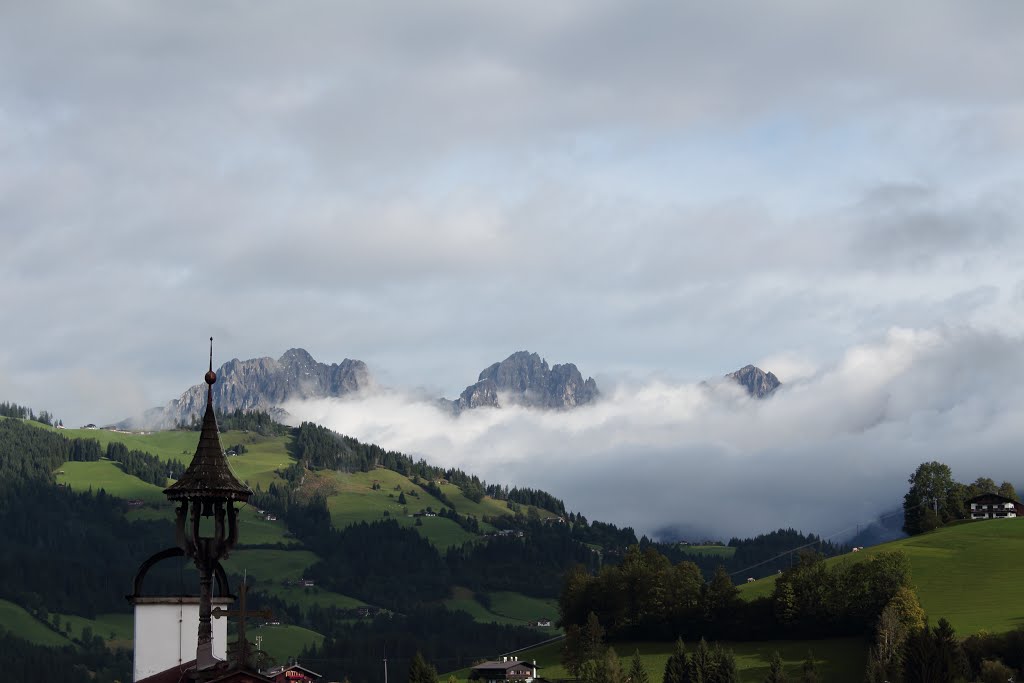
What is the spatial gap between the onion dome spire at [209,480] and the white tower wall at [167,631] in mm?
6419

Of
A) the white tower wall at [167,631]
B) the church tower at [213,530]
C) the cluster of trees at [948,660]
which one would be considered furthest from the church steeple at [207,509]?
the cluster of trees at [948,660]

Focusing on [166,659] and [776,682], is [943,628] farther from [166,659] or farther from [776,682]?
[166,659]

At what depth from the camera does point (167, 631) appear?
4247 centimetres

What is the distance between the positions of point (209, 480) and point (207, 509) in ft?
4.26

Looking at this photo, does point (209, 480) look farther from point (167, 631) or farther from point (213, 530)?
point (167, 631)

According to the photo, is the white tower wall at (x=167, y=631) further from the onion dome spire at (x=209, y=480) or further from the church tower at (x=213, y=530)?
the onion dome spire at (x=209, y=480)

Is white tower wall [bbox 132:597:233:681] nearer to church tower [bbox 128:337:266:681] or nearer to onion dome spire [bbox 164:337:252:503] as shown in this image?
church tower [bbox 128:337:266:681]

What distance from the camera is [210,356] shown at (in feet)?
128

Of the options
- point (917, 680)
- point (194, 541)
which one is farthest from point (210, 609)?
point (917, 680)

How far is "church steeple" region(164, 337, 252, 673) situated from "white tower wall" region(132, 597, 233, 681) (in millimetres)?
4584

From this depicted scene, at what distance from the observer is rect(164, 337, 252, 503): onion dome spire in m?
36.4

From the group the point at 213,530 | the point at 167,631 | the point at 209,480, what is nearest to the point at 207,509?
the point at 213,530

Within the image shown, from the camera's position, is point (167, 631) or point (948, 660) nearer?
point (167, 631)

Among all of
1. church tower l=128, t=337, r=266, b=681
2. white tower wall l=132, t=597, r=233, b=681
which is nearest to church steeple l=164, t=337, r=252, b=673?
church tower l=128, t=337, r=266, b=681
